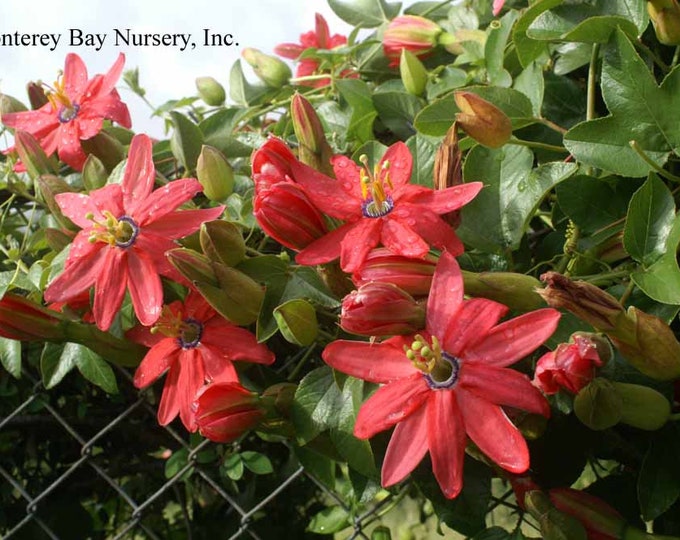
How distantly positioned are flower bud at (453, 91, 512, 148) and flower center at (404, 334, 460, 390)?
0.19m

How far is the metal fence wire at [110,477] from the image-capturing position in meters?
1.18

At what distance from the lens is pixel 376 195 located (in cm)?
66

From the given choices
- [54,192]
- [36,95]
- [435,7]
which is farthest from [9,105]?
[435,7]

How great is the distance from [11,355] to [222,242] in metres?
0.34

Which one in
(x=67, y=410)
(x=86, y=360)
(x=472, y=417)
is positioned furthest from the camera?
(x=67, y=410)

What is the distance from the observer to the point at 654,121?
0.65 m

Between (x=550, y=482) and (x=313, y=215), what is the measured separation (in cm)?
29

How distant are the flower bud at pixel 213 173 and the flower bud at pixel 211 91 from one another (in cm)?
40

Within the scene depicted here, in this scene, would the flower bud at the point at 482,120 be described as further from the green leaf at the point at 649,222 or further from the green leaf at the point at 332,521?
the green leaf at the point at 332,521

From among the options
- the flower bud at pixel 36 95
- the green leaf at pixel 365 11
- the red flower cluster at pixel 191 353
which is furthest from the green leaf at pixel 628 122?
the flower bud at pixel 36 95

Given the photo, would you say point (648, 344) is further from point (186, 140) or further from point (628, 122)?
point (186, 140)

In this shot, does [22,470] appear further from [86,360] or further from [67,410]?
[86,360]

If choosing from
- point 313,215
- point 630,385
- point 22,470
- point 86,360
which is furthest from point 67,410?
point 630,385

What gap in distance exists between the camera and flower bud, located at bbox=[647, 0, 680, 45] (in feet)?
2.25
